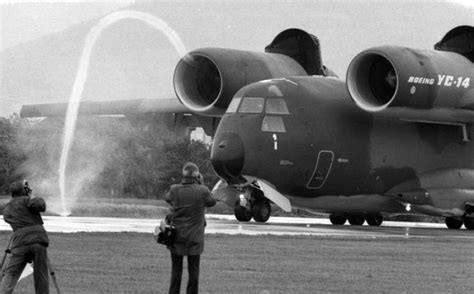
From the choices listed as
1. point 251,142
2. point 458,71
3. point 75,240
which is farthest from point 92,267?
point 458,71

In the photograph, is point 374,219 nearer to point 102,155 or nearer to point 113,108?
point 113,108

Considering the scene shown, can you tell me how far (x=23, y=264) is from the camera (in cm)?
1462

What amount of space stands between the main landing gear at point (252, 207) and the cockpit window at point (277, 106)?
10.9ft

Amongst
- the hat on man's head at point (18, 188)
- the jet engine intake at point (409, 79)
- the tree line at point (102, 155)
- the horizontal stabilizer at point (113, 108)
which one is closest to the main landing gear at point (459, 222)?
the jet engine intake at point (409, 79)

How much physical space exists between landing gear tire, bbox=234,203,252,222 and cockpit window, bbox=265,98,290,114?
394 centimetres

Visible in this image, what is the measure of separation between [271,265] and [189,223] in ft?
18.0

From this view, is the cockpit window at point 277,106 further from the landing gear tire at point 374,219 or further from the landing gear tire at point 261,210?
the landing gear tire at point 374,219

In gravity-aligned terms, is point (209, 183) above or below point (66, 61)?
below

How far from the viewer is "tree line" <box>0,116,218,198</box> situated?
44594 mm

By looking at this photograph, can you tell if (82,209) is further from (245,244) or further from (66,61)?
(66,61)

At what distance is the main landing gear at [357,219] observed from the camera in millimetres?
39438

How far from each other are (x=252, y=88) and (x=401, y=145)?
17.1 feet

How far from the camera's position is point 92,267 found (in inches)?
750

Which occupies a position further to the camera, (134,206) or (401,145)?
(134,206)
